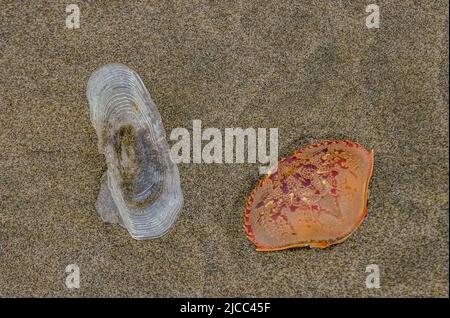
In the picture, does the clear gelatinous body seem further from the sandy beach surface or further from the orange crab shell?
the orange crab shell

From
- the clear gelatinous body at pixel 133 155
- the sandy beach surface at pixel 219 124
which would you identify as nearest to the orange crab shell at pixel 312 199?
the sandy beach surface at pixel 219 124

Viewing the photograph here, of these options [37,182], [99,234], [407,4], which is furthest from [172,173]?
[407,4]

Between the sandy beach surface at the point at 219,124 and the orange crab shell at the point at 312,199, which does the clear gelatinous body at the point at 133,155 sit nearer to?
the sandy beach surface at the point at 219,124

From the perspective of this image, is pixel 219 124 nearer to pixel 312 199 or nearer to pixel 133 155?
pixel 133 155

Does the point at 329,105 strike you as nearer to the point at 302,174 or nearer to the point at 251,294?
the point at 302,174

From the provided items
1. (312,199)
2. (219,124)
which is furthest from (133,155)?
(312,199)
